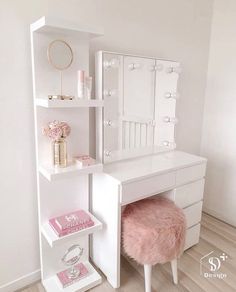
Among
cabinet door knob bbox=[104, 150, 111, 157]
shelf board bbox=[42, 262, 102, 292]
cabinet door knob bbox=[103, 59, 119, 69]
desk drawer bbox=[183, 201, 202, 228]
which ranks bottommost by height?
shelf board bbox=[42, 262, 102, 292]

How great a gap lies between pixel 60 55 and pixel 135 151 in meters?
0.97

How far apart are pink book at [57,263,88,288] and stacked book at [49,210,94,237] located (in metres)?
0.41

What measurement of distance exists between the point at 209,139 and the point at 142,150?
0.99 metres

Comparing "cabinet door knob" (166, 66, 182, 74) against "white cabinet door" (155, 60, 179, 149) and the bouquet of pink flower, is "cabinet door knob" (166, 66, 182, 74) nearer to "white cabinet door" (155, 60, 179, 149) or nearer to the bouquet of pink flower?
"white cabinet door" (155, 60, 179, 149)

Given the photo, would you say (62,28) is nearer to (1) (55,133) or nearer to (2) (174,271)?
(1) (55,133)

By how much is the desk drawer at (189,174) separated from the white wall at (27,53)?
1.03 m

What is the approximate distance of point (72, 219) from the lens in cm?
164

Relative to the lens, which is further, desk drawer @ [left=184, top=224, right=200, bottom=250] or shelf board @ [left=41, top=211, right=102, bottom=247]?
desk drawer @ [left=184, top=224, right=200, bottom=250]

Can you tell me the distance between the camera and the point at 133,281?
69.5 inches

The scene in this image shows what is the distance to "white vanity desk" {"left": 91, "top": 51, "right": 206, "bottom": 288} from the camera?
5.33 ft

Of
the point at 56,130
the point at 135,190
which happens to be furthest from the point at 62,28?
the point at 135,190

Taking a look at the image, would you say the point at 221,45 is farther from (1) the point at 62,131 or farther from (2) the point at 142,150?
(1) the point at 62,131

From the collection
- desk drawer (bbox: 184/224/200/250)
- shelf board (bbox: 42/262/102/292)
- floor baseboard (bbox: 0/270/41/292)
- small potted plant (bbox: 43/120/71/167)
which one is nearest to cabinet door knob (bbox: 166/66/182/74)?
small potted plant (bbox: 43/120/71/167)

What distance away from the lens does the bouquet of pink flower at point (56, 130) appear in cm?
144
